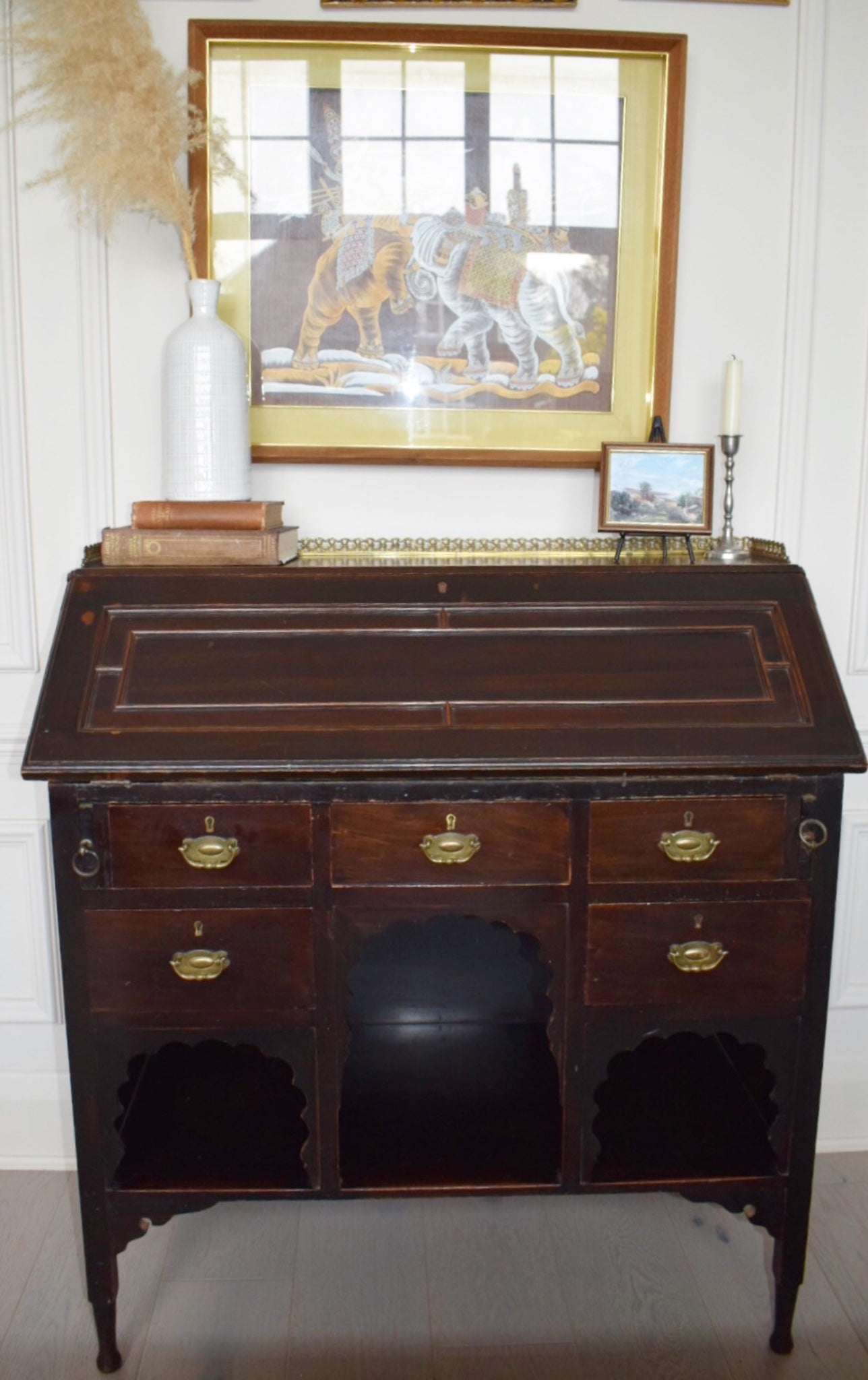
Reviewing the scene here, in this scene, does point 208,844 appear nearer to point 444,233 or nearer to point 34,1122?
point 34,1122

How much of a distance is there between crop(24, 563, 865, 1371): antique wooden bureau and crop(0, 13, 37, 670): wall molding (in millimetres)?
576

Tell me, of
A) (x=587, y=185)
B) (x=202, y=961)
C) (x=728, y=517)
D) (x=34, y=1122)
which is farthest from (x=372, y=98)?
(x=34, y=1122)

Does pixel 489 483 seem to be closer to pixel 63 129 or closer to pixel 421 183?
pixel 421 183

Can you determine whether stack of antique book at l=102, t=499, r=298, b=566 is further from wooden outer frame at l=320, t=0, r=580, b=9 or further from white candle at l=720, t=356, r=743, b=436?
wooden outer frame at l=320, t=0, r=580, b=9

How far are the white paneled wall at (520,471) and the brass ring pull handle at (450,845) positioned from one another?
87 cm

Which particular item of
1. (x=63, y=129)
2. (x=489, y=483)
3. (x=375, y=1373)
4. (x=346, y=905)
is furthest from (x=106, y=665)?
(x=375, y=1373)

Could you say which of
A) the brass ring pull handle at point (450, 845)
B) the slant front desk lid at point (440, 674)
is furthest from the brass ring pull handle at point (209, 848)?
the brass ring pull handle at point (450, 845)

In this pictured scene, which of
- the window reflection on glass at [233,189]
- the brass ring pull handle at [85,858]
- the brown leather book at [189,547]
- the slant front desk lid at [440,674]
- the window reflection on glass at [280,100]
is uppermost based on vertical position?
the window reflection on glass at [280,100]

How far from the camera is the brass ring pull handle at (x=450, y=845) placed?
1789 millimetres

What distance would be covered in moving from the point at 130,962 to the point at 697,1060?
123cm

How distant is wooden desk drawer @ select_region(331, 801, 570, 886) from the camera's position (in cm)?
179

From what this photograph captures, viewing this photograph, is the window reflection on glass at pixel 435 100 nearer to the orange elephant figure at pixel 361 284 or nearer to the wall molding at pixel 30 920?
the orange elephant figure at pixel 361 284

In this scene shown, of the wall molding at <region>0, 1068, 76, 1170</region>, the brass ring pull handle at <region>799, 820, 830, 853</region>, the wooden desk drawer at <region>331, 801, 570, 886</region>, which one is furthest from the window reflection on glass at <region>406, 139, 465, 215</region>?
the wall molding at <region>0, 1068, 76, 1170</region>

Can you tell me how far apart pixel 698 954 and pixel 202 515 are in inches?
46.2
